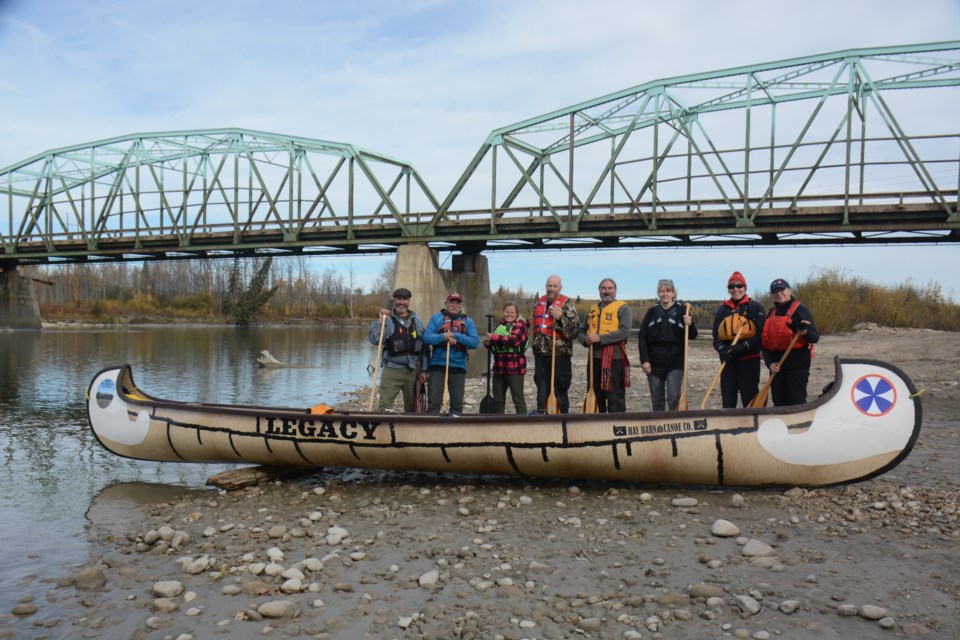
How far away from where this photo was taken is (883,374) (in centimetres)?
642

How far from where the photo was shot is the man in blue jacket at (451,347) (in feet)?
28.5

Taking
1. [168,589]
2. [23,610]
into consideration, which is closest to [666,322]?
[168,589]

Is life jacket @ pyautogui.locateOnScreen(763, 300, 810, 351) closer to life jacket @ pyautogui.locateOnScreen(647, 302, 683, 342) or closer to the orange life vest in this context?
the orange life vest

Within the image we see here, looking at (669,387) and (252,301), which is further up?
(252,301)

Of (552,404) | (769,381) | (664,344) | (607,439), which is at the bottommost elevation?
(607,439)

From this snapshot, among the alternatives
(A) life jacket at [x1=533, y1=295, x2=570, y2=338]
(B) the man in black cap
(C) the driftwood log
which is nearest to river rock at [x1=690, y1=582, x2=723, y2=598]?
(A) life jacket at [x1=533, y1=295, x2=570, y2=338]

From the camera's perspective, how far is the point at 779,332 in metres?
7.42

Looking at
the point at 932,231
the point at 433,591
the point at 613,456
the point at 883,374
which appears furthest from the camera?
the point at 932,231

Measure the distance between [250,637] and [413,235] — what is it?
1473 inches

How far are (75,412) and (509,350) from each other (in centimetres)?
1179

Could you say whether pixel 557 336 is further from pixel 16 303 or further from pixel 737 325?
pixel 16 303

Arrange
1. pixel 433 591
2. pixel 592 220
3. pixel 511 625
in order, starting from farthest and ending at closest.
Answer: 1. pixel 592 220
2. pixel 433 591
3. pixel 511 625

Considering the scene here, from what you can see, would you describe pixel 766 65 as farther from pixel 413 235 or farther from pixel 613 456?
pixel 613 456

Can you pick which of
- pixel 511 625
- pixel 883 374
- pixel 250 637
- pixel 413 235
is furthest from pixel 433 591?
pixel 413 235
